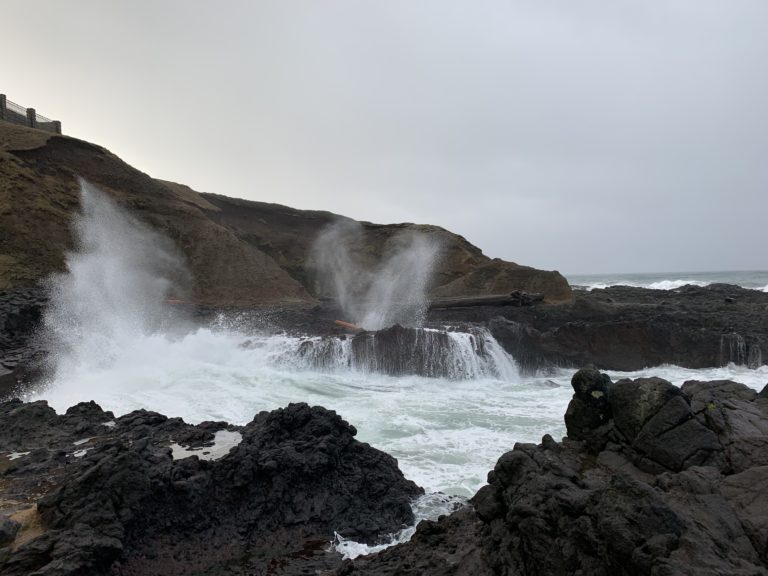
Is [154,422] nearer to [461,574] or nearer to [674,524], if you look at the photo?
[461,574]

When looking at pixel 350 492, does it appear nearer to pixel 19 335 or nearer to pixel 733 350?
pixel 19 335

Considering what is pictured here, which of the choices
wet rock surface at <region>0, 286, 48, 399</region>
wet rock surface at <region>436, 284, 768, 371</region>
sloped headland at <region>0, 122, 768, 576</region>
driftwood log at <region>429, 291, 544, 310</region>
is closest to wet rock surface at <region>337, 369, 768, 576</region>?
sloped headland at <region>0, 122, 768, 576</region>

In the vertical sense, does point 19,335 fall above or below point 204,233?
below

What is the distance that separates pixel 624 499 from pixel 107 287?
1744 cm

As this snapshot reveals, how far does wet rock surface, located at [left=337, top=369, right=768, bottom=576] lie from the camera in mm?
2623

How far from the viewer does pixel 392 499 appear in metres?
5.52

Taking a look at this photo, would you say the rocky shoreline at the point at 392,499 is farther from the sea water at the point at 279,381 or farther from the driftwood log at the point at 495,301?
the driftwood log at the point at 495,301

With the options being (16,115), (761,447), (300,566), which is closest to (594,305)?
(761,447)

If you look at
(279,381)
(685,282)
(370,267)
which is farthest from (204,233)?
(685,282)

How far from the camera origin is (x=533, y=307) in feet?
62.9

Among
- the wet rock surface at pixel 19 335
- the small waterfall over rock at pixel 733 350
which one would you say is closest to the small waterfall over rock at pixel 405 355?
the wet rock surface at pixel 19 335

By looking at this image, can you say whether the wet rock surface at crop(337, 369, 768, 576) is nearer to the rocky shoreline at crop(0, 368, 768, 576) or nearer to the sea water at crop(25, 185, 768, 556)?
the rocky shoreline at crop(0, 368, 768, 576)

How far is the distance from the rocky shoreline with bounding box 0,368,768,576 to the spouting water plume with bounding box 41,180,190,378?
6.18m

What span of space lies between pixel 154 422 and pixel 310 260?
23637 millimetres
